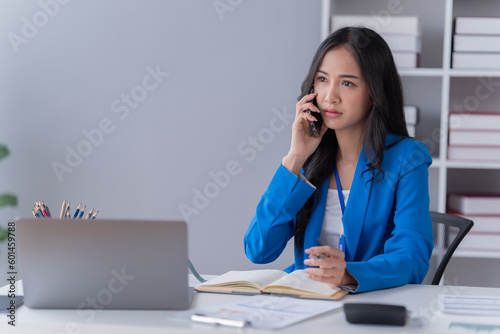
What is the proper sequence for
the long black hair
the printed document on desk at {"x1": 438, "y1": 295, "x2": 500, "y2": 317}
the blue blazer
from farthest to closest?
1. the long black hair
2. the blue blazer
3. the printed document on desk at {"x1": 438, "y1": 295, "x2": 500, "y2": 317}

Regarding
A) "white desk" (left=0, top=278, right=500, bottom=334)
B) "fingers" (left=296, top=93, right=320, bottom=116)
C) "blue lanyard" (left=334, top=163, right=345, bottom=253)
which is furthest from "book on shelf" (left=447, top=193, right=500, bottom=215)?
"white desk" (left=0, top=278, right=500, bottom=334)

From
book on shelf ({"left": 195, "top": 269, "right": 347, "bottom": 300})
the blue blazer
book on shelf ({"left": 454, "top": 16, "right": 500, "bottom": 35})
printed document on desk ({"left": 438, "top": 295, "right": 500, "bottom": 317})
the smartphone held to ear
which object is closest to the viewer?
printed document on desk ({"left": 438, "top": 295, "right": 500, "bottom": 317})

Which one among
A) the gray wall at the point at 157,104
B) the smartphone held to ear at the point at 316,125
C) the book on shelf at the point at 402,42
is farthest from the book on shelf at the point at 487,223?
the smartphone held to ear at the point at 316,125

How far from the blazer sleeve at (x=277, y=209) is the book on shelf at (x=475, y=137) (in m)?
1.21

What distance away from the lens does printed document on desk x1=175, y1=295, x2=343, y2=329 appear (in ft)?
3.51

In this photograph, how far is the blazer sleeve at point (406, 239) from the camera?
1361 mm

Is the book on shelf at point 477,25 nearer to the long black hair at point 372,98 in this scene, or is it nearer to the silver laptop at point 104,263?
the long black hair at point 372,98

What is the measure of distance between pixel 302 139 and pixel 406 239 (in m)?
0.46

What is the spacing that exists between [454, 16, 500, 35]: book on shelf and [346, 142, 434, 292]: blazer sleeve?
1114 mm

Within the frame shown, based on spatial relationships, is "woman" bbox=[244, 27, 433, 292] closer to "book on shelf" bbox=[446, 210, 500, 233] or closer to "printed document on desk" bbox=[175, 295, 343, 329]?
"printed document on desk" bbox=[175, 295, 343, 329]

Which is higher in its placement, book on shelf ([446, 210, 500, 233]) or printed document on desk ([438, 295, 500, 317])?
printed document on desk ([438, 295, 500, 317])

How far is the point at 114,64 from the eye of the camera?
10.1 ft

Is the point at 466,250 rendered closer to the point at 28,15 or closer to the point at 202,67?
the point at 202,67

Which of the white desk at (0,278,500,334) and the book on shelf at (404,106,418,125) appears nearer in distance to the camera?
the white desk at (0,278,500,334)
